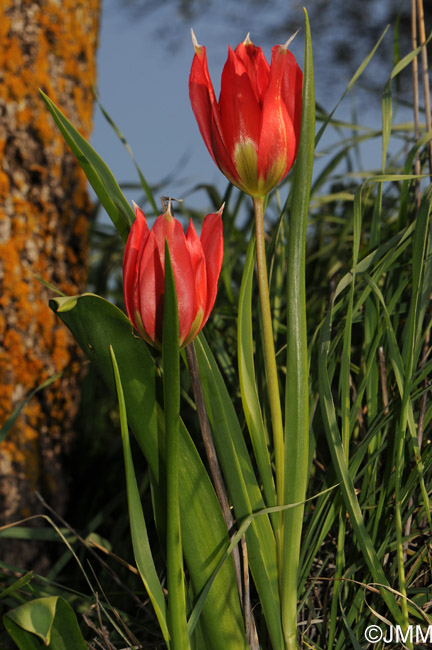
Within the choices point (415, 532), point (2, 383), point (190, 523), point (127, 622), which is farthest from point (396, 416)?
point (2, 383)

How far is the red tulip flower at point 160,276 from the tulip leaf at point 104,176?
57 millimetres

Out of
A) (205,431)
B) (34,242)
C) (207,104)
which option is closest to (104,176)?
(207,104)

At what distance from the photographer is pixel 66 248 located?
3.75 ft

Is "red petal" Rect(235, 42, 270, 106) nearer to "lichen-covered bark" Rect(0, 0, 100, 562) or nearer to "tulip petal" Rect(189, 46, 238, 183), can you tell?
"tulip petal" Rect(189, 46, 238, 183)

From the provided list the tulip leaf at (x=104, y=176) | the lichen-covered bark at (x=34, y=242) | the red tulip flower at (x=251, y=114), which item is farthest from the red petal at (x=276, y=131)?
the lichen-covered bark at (x=34, y=242)

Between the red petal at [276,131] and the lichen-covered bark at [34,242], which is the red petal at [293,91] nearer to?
the red petal at [276,131]

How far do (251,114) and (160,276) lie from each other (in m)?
0.13

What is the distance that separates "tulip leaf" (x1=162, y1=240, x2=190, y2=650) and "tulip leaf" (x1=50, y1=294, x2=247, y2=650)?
36 millimetres

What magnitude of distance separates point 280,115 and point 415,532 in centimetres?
35

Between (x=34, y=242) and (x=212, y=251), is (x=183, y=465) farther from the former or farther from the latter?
(x=34, y=242)

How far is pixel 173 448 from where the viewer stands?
0.37 metres

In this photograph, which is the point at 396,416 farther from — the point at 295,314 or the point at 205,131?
the point at 205,131

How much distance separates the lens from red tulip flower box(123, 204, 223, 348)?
388 millimetres

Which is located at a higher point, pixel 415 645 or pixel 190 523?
pixel 190 523
